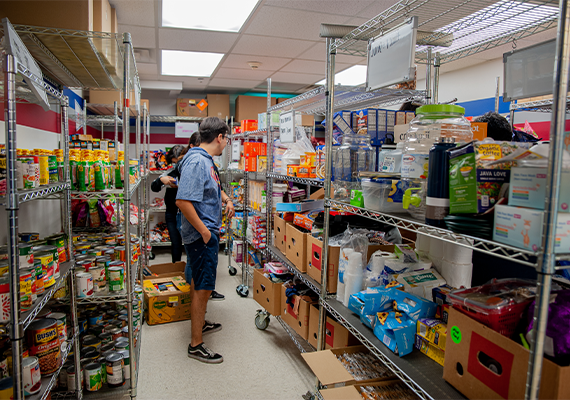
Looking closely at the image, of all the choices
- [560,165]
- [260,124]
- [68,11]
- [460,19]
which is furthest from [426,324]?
[260,124]

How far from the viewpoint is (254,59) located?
5.26 meters

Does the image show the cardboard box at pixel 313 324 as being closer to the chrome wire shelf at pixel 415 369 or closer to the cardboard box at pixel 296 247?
the cardboard box at pixel 296 247

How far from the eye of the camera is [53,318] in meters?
1.87

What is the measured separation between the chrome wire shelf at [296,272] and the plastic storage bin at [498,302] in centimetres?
108

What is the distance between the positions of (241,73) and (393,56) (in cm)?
493

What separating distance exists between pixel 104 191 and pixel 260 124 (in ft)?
7.41

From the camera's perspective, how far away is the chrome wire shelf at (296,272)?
2.24 metres

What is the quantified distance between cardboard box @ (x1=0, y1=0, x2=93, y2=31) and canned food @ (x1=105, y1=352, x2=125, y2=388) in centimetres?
204

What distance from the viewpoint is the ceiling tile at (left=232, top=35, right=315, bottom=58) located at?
14.4 ft

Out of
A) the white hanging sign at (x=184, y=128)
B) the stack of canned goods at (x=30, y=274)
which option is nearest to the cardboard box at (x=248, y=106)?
the white hanging sign at (x=184, y=128)

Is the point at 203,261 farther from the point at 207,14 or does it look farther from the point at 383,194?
the point at 207,14

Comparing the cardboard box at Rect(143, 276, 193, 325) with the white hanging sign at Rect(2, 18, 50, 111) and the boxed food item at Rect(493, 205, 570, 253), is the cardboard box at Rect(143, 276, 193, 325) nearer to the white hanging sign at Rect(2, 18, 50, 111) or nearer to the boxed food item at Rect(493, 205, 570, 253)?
the white hanging sign at Rect(2, 18, 50, 111)

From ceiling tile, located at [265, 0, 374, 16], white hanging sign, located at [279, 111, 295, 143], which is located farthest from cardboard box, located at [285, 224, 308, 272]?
ceiling tile, located at [265, 0, 374, 16]

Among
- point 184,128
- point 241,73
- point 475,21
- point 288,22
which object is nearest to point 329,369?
point 475,21
